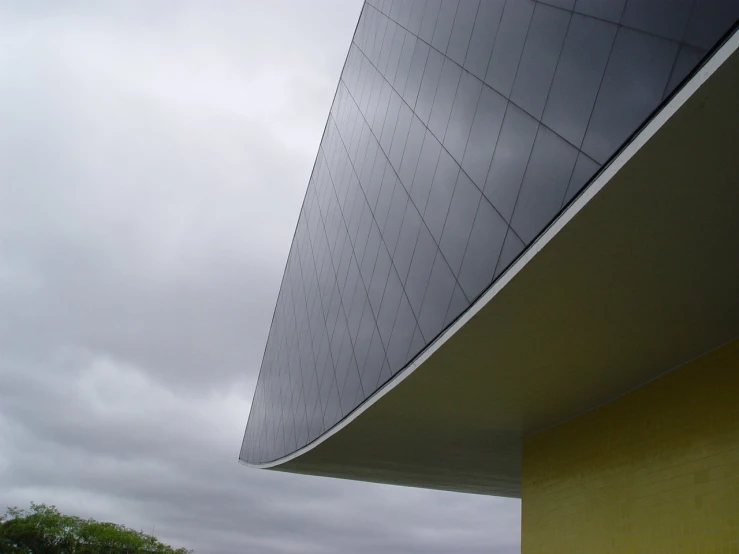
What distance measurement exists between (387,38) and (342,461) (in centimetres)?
1234

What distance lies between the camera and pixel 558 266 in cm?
762

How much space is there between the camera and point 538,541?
46.1 ft

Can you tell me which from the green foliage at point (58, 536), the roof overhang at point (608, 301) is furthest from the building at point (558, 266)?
the green foliage at point (58, 536)

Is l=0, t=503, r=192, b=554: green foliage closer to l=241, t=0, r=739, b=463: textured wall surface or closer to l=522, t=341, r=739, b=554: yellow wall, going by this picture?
l=241, t=0, r=739, b=463: textured wall surface

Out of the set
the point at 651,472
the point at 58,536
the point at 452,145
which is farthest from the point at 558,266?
the point at 58,536

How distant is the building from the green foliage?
121ft

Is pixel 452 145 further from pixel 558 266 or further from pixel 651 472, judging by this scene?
pixel 651 472

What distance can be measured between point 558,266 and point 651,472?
5.05 meters

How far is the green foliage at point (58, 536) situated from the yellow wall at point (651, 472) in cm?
4280

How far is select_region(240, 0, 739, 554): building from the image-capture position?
20.6ft

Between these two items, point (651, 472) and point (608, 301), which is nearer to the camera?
point (608, 301)

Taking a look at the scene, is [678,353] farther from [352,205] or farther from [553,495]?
[352,205]

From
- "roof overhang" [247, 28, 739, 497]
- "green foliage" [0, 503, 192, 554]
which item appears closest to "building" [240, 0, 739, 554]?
"roof overhang" [247, 28, 739, 497]

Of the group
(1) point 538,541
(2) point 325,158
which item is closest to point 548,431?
(1) point 538,541
